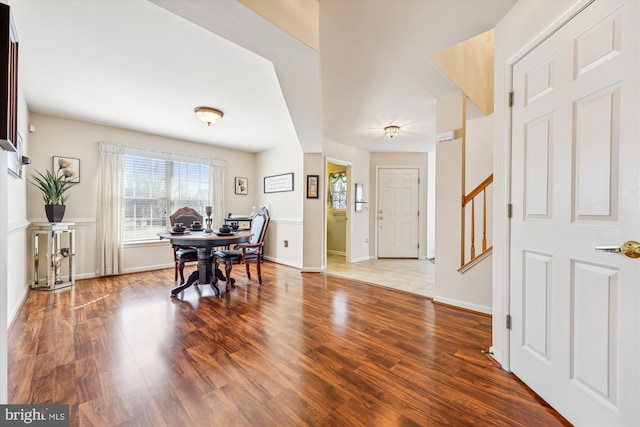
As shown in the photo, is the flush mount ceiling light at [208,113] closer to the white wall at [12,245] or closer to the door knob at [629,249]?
the white wall at [12,245]

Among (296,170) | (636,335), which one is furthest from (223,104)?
(636,335)

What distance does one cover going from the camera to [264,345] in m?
1.90

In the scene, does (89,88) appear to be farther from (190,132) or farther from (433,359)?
(433,359)

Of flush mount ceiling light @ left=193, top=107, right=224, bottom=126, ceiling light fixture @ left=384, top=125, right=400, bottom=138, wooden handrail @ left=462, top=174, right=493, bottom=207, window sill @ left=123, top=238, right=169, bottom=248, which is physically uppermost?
ceiling light fixture @ left=384, top=125, right=400, bottom=138

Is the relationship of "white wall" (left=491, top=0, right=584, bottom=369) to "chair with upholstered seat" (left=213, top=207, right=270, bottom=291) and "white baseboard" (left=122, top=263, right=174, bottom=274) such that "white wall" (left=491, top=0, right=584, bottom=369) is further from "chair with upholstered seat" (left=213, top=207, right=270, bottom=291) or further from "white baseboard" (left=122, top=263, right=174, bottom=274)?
"white baseboard" (left=122, top=263, right=174, bottom=274)

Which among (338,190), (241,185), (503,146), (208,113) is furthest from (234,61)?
(338,190)

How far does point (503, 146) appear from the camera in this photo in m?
1.65

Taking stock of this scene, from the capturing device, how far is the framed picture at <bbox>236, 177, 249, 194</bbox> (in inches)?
215

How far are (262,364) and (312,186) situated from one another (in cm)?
318

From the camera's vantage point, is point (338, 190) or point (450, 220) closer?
point (450, 220)

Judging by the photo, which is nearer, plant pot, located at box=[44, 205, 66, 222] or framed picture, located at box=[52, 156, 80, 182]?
plant pot, located at box=[44, 205, 66, 222]

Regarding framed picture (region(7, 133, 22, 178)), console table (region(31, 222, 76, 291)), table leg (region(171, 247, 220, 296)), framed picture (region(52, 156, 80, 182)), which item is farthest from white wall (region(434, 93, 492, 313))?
framed picture (region(52, 156, 80, 182))

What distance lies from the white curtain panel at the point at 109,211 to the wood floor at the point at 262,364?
3.55 feet

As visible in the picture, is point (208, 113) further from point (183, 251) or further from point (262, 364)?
point (262, 364)
